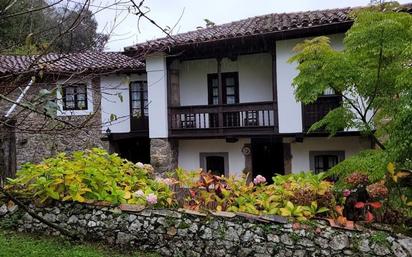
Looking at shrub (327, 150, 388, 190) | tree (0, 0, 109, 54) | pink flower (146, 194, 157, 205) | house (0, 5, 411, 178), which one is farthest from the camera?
house (0, 5, 411, 178)

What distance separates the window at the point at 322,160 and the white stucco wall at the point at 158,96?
4657 mm

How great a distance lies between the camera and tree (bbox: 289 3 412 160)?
239 inches

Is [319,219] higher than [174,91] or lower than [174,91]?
lower

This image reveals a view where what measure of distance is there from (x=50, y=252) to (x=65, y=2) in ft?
13.4

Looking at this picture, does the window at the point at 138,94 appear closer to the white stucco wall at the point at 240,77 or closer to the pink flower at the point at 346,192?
the white stucco wall at the point at 240,77

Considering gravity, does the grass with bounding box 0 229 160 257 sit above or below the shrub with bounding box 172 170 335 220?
below

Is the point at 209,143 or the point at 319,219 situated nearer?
the point at 319,219

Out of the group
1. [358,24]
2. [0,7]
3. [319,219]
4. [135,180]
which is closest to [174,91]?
[135,180]

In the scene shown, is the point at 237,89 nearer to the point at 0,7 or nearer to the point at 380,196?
the point at 380,196

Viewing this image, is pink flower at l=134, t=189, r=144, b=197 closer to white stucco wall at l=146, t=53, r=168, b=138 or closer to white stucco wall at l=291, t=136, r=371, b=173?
white stucco wall at l=146, t=53, r=168, b=138

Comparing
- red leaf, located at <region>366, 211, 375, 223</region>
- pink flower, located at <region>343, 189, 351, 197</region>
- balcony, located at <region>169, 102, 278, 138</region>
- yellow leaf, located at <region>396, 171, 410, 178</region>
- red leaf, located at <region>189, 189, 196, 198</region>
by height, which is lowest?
red leaf, located at <region>366, 211, 375, 223</region>

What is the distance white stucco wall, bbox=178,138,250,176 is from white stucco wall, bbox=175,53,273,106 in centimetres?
139

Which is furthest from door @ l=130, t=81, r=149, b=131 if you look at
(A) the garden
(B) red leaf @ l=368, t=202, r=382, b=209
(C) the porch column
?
(B) red leaf @ l=368, t=202, r=382, b=209

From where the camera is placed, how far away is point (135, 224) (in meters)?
5.98
